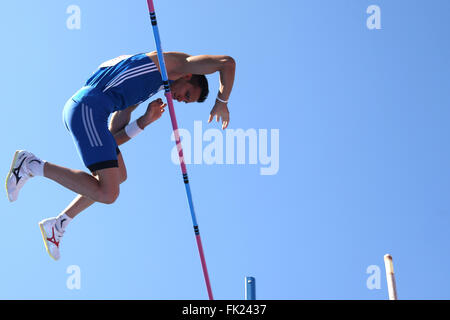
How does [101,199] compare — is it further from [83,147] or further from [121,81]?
[121,81]

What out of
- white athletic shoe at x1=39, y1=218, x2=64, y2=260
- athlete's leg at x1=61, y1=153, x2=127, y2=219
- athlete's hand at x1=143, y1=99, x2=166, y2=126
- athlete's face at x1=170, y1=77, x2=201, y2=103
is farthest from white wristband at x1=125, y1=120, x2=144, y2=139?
white athletic shoe at x1=39, y1=218, x2=64, y2=260

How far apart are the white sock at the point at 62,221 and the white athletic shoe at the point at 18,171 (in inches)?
25.1

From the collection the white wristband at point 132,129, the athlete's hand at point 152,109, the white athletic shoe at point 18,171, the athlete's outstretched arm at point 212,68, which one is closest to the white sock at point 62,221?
the white athletic shoe at point 18,171

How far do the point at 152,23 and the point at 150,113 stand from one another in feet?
3.36

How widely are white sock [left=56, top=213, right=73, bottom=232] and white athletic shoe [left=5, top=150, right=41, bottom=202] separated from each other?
64 cm

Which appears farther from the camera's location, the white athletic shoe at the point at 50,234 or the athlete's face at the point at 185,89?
the white athletic shoe at the point at 50,234

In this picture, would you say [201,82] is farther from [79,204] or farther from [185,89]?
[79,204]

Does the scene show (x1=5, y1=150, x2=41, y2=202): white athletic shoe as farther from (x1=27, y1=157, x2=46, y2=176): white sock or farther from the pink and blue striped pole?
the pink and blue striped pole

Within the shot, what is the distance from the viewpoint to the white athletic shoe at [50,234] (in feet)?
24.2

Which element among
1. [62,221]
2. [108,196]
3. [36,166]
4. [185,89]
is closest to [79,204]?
[62,221]

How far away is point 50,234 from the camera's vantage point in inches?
290

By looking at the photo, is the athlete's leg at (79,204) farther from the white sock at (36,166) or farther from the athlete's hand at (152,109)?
the white sock at (36,166)

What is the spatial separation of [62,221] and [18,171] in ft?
2.70
